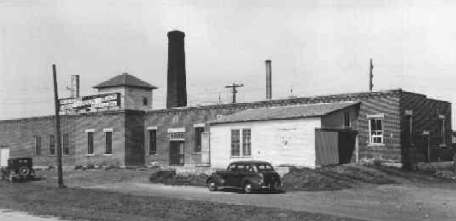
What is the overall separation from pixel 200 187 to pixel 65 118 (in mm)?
27215

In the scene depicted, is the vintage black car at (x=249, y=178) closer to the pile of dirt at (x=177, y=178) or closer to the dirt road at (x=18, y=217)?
the pile of dirt at (x=177, y=178)

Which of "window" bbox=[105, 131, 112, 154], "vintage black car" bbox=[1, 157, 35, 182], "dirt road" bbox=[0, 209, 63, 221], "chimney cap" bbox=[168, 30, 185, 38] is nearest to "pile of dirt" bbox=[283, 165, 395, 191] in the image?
"dirt road" bbox=[0, 209, 63, 221]

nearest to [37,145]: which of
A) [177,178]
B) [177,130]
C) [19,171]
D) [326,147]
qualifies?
[19,171]

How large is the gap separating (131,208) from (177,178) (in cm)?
1383

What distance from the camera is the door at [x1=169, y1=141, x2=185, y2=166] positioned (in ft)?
153

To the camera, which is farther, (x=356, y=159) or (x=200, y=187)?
(x=356, y=159)

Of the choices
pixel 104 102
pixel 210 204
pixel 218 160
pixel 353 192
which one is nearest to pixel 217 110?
pixel 218 160

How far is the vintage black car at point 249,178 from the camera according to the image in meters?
27.0

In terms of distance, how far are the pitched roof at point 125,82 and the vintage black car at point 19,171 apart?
19021 mm

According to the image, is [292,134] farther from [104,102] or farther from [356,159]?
[104,102]

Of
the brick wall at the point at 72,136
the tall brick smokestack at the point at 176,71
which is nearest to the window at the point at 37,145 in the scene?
the brick wall at the point at 72,136

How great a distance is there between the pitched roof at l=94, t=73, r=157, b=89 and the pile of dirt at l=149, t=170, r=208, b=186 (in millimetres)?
24337

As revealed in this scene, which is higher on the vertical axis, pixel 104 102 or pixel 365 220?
A: pixel 104 102

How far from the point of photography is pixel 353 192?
26797 mm
